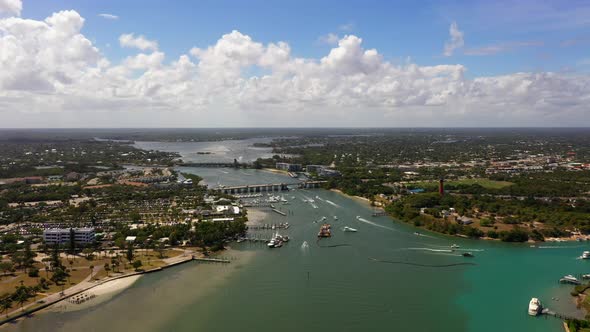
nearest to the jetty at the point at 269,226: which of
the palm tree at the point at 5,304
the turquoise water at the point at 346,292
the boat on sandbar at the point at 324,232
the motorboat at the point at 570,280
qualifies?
the boat on sandbar at the point at 324,232

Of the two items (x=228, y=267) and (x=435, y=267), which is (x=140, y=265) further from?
(x=435, y=267)

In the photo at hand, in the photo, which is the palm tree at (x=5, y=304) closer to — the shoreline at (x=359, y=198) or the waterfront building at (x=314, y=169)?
the shoreline at (x=359, y=198)

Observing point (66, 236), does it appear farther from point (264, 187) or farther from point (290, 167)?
point (290, 167)

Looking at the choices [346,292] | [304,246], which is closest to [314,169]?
[304,246]

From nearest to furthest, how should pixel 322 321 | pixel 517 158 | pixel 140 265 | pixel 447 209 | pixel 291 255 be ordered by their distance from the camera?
pixel 322 321, pixel 140 265, pixel 291 255, pixel 447 209, pixel 517 158

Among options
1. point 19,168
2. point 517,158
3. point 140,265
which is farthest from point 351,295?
point 517,158

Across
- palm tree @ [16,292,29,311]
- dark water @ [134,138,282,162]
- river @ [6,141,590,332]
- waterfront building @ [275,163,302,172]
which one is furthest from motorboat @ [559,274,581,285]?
dark water @ [134,138,282,162]

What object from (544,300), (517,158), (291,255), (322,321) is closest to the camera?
(322,321)

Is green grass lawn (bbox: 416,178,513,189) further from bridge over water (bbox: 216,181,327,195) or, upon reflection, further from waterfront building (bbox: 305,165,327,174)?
waterfront building (bbox: 305,165,327,174)
